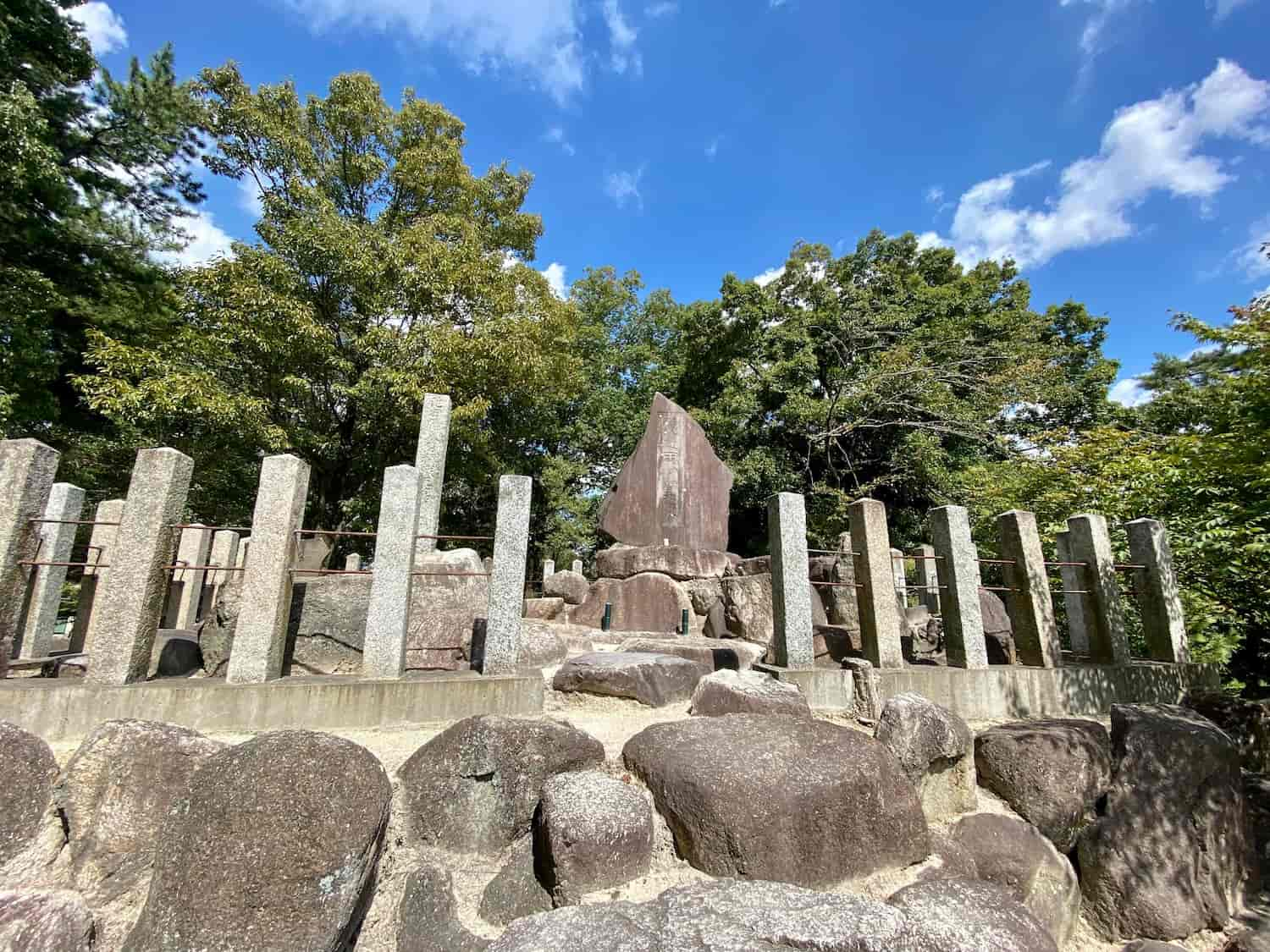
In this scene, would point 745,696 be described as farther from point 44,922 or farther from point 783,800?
point 44,922

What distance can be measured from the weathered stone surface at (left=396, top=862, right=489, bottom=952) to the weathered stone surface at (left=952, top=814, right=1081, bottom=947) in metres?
2.59

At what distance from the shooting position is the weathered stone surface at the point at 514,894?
2385 millimetres

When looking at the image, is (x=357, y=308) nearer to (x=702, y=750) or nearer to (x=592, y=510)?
(x=592, y=510)

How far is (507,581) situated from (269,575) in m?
1.42

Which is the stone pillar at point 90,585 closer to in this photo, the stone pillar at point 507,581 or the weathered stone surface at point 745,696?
the stone pillar at point 507,581

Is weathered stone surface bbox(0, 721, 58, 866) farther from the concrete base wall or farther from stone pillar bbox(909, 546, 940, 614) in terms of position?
stone pillar bbox(909, 546, 940, 614)

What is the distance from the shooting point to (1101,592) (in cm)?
478

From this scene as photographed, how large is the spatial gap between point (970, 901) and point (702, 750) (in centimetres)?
123

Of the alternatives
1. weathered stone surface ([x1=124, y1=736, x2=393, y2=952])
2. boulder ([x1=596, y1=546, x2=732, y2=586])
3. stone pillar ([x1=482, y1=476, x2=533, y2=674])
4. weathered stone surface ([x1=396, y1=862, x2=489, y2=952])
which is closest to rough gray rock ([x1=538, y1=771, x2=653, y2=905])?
weathered stone surface ([x1=396, y1=862, x2=489, y2=952])

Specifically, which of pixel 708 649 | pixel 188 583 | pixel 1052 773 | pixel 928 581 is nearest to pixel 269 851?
pixel 708 649

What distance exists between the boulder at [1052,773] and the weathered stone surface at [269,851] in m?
3.42

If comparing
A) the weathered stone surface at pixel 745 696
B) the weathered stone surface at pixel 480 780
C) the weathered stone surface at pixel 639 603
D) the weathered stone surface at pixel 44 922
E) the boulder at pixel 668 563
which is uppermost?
the boulder at pixel 668 563

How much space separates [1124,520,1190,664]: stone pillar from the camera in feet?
15.8

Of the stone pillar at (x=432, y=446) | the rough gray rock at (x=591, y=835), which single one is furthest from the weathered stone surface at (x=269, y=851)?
the stone pillar at (x=432, y=446)
